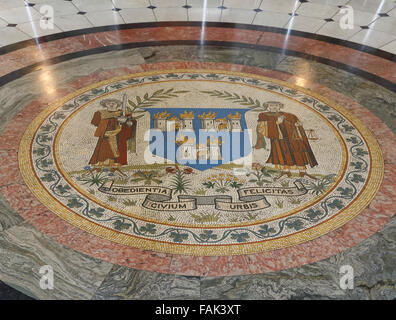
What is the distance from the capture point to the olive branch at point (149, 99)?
13.3 feet

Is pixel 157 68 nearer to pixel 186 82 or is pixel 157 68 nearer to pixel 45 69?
pixel 186 82

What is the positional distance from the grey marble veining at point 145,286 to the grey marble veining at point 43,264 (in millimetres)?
69

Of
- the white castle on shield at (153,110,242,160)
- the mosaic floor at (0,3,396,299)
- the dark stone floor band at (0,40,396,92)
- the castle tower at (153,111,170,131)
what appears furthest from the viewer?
the dark stone floor band at (0,40,396,92)

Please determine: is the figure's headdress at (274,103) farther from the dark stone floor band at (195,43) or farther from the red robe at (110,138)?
the red robe at (110,138)

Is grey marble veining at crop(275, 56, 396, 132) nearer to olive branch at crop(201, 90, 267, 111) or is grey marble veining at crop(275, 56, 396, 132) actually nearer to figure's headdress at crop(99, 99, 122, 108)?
olive branch at crop(201, 90, 267, 111)

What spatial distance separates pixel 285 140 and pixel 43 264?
241 cm

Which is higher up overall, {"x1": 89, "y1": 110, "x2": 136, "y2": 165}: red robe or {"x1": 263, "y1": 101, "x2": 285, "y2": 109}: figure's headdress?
{"x1": 263, "y1": 101, "x2": 285, "y2": 109}: figure's headdress

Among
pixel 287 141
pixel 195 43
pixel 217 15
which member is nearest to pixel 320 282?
pixel 287 141

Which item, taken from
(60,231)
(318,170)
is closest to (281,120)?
(318,170)

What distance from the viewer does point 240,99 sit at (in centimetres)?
429

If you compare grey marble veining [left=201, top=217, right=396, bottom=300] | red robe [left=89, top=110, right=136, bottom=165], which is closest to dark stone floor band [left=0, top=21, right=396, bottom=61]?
red robe [left=89, top=110, right=136, bottom=165]

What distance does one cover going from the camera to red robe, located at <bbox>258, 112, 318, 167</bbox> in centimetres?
346

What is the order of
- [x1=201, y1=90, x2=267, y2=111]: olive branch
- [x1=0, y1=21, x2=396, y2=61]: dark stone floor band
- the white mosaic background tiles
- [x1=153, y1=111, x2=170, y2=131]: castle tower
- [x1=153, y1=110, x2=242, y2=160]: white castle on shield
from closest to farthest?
1. [x1=153, y1=110, x2=242, y2=160]: white castle on shield
2. [x1=153, y1=111, x2=170, y2=131]: castle tower
3. [x1=201, y1=90, x2=267, y2=111]: olive branch
4. [x1=0, y1=21, x2=396, y2=61]: dark stone floor band
5. the white mosaic background tiles

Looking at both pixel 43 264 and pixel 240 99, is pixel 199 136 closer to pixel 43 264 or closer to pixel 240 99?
pixel 240 99
